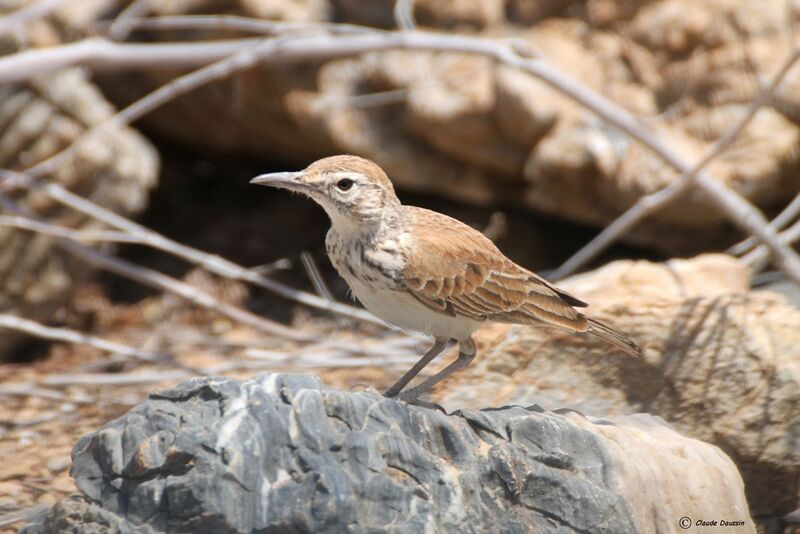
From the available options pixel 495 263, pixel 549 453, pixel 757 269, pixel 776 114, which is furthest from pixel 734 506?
pixel 776 114

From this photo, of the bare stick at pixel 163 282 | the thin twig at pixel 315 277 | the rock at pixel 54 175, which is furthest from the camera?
the rock at pixel 54 175

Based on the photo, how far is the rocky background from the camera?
6363 millimetres

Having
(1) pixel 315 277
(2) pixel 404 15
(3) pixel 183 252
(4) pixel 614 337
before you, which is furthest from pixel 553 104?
(4) pixel 614 337

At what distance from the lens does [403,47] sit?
6.61 metres

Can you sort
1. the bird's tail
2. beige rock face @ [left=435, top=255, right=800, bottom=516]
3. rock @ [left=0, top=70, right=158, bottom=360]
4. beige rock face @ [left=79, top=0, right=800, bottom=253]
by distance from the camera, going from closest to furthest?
the bird's tail, beige rock face @ [left=435, top=255, right=800, bottom=516], beige rock face @ [left=79, top=0, right=800, bottom=253], rock @ [left=0, top=70, right=158, bottom=360]

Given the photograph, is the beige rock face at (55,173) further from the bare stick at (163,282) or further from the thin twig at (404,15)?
the thin twig at (404,15)

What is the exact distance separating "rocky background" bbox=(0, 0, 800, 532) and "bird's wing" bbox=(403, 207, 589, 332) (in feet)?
1.79

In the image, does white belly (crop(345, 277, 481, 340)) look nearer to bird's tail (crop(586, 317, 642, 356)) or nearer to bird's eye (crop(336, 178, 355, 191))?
bird's eye (crop(336, 178, 355, 191))

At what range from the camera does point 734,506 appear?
419 centimetres

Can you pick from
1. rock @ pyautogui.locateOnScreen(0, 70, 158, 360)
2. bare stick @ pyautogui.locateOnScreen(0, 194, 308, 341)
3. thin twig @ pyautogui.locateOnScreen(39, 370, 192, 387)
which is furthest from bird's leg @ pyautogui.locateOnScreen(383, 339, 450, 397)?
rock @ pyautogui.locateOnScreen(0, 70, 158, 360)

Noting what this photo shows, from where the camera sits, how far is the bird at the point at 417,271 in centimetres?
449

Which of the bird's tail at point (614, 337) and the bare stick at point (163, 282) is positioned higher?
the bare stick at point (163, 282)

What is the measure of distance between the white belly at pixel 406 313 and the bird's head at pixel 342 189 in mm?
269

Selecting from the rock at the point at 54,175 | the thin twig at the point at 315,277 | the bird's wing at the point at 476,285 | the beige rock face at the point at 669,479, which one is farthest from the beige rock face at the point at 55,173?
the beige rock face at the point at 669,479
